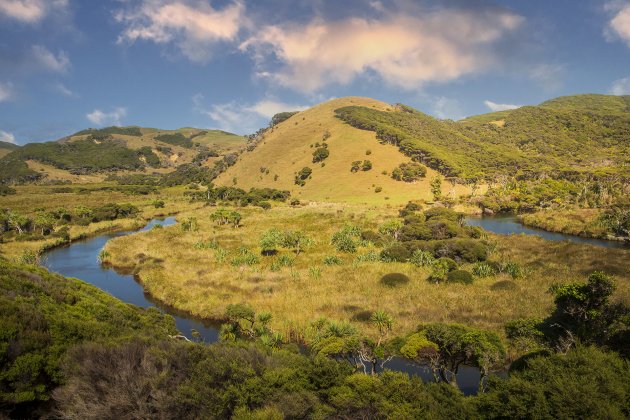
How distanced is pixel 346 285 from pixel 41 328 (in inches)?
1141

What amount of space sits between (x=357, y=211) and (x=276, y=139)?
106681mm

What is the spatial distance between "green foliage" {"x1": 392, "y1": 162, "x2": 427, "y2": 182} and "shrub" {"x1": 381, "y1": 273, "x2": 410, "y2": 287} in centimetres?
9079

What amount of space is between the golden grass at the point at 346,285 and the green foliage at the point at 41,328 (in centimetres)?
1210

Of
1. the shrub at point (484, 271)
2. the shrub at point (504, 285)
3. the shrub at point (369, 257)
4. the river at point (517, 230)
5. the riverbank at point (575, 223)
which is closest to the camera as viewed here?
the shrub at point (504, 285)

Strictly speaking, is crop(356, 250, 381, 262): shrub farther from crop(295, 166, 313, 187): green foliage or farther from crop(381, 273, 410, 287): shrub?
crop(295, 166, 313, 187): green foliage

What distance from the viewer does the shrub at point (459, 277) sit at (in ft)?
136

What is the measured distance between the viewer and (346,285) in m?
41.8

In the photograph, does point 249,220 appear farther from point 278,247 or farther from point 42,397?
point 42,397

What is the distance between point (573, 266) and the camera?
150ft

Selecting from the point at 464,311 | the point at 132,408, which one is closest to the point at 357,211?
the point at 464,311

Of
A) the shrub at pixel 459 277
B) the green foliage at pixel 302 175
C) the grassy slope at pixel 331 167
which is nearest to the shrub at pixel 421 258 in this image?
the shrub at pixel 459 277

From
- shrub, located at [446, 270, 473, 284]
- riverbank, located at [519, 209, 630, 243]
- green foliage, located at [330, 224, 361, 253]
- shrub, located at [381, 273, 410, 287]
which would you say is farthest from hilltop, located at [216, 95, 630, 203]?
shrub, located at [381, 273, 410, 287]

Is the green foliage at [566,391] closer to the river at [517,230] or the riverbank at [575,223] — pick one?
the river at [517,230]

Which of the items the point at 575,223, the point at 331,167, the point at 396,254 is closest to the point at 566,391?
the point at 396,254
